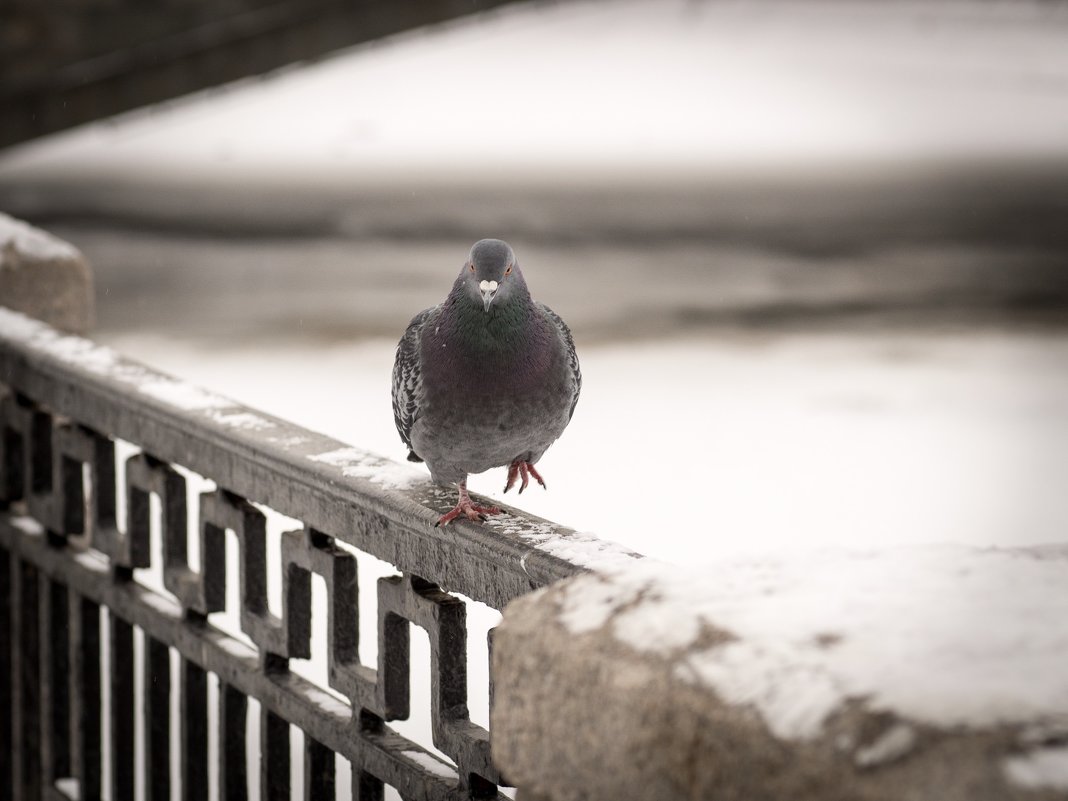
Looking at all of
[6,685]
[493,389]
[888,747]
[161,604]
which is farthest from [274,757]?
[888,747]

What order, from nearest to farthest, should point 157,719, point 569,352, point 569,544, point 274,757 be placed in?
point 569,544, point 569,352, point 274,757, point 157,719

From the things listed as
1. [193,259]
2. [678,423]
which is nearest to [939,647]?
[678,423]

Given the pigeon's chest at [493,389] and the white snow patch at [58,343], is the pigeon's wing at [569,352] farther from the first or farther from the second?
the white snow patch at [58,343]

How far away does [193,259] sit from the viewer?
757 centimetres

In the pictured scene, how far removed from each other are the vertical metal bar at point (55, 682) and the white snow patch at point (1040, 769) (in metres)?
1.97

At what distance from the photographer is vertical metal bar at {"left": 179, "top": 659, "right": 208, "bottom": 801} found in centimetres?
209

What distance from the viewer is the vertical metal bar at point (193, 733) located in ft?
6.87

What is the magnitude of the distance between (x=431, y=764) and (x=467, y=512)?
293 millimetres

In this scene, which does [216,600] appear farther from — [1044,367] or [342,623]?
[1044,367]

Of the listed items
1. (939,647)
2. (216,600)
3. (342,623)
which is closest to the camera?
(939,647)

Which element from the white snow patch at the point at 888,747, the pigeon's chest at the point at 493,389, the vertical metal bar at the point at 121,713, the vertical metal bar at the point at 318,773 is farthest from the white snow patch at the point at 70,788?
the white snow patch at the point at 888,747

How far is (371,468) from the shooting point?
1767 millimetres

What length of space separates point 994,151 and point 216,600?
8465 mm

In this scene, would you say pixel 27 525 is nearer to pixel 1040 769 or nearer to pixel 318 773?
pixel 318 773
